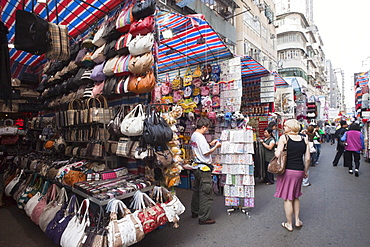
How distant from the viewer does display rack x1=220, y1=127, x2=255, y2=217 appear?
180 inches

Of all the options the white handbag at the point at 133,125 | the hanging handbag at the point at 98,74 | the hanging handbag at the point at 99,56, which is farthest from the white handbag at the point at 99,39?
the white handbag at the point at 133,125

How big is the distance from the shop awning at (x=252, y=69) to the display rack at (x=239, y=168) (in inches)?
140

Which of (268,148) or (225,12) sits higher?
(225,12)

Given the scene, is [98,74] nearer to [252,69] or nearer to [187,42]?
[187,42]

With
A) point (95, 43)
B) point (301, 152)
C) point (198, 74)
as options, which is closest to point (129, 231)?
point (301, 152)

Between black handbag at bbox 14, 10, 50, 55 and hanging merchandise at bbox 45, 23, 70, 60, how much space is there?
0.13 metres

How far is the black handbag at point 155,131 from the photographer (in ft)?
10.1

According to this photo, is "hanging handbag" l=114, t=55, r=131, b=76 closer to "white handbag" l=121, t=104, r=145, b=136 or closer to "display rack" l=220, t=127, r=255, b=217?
"white handbag" l=121, t=104, r=145, b=136

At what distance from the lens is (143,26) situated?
3277 millimetres

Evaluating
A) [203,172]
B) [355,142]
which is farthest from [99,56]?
[355,142]

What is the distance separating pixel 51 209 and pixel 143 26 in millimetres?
3018

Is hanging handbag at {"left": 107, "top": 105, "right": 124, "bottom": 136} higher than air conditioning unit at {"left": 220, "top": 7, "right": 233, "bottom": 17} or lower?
lower

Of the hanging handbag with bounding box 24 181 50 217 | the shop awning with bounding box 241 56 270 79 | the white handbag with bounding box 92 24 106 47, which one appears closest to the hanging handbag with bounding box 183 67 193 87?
the shop awning with bounding box 241 56 270 79

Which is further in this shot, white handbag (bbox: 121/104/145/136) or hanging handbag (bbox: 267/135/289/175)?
hanging handbag (bbox: 267/135/289/175)
